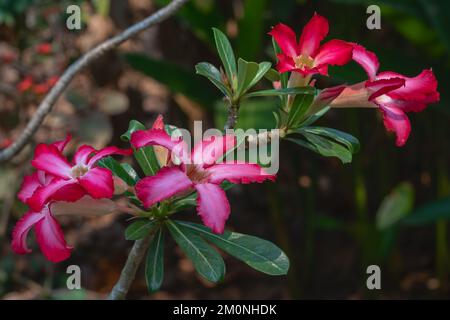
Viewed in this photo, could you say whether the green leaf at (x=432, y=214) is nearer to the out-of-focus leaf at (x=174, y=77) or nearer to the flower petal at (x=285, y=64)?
the out-of-focus leaf at (x=174, y=77)

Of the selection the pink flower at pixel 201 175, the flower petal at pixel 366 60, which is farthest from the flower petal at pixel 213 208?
the flower petal at pixel 366 60

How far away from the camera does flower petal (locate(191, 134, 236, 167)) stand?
59 centimetres

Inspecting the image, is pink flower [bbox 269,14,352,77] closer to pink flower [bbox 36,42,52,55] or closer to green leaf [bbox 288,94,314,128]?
green leaf [bbox 288,94,314,128]

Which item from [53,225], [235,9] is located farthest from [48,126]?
[53,225]

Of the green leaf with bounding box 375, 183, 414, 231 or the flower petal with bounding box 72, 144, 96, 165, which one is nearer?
the flower petal with bounding box 72, 144, 96, 165

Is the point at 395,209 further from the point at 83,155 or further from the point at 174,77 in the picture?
the point at 83,155

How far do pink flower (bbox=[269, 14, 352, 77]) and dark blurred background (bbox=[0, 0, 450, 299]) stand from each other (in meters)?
0.69

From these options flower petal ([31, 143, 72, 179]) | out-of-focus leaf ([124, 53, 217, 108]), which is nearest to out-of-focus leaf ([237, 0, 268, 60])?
out-of-focus leaf ([124, 53, 217, 108])

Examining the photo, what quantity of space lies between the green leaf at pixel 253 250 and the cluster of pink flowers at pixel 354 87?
0.16 m

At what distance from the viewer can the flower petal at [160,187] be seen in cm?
56
